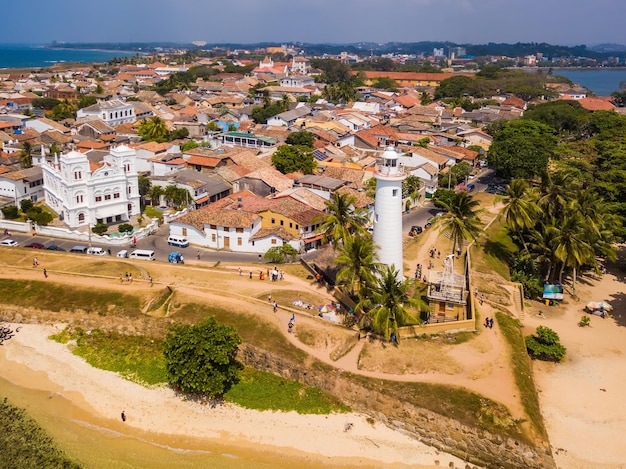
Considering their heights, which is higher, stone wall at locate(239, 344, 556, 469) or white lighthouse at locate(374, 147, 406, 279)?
white lighthouse at locate(374, 147, 406, 279)

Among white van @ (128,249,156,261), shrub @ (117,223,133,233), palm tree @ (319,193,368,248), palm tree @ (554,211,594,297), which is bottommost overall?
white van @ (128,249,156,261)

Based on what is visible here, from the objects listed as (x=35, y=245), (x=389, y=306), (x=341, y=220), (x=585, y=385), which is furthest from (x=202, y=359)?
(x=35, y=245)

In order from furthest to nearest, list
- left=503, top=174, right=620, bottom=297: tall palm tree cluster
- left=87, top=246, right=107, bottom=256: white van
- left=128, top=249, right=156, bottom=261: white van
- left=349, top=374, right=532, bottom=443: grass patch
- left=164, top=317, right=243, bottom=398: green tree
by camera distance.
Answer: left=87, top=246, right=107, bottom=256: white van → left=128, top=249, right=156, bottom=261: white van → left=503, top=174, right=620, bottom=297: tall palm tree cluster → left=164, top=317, right=243, bottom=398: green tree → left=349, top=374, right=532, bottom=443: grass patch

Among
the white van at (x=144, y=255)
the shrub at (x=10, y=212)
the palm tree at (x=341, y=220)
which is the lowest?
the white van at (x=144, y=255)

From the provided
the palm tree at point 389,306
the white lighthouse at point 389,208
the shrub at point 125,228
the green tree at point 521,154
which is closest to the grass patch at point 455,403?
the palm tree at point 389,306

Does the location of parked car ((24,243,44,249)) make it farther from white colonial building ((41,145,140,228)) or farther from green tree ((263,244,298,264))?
green tree ((263,244,298,264))

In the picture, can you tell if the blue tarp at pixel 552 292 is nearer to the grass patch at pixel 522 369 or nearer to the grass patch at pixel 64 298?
the grass patch at pixel 522 369

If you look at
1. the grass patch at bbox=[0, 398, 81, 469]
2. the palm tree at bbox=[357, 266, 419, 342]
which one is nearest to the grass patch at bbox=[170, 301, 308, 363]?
the palm tree at bbox=[357, 266, 419, 342]
